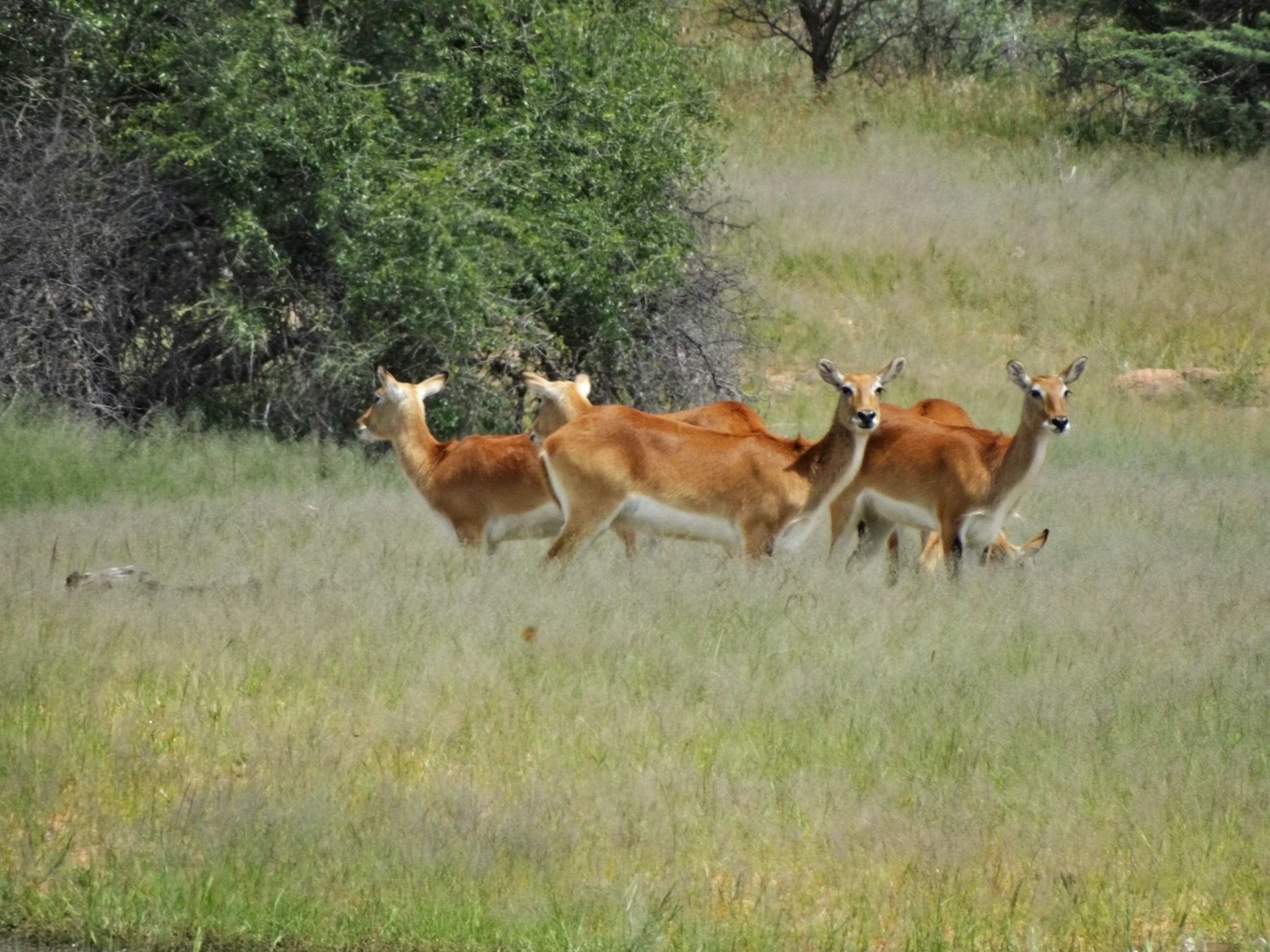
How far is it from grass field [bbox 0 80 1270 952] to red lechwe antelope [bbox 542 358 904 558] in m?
0.32

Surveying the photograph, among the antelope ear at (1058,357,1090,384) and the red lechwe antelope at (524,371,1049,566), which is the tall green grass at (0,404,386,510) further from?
the antelope ear at (1058,357,1090,384)

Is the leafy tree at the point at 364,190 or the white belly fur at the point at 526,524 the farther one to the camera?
the leafy tree at the point at 364,190

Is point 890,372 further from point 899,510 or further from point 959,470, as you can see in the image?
point 899,510

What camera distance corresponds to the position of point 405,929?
21.5 ft

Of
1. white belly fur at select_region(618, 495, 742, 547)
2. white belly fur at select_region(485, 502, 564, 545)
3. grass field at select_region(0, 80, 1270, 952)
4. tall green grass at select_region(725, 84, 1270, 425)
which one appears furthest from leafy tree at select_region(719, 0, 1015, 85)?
white belly fur at select_region(618, 495, 742, 547)

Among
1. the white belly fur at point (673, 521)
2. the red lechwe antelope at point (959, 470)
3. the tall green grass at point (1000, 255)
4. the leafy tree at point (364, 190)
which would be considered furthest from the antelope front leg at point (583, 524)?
the tall green grass at point (1000, 255)

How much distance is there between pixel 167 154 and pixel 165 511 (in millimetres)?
3607

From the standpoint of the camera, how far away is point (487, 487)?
1170 centimetres

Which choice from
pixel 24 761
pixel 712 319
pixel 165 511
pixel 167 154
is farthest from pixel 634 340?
pixel 24 761

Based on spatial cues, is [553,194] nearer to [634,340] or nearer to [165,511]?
[634,340]

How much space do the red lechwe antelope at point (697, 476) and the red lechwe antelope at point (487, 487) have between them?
49cm

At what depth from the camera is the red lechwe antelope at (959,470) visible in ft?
37.3

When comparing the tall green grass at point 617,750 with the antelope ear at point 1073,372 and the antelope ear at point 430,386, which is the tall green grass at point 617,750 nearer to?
the antelope ear at point 1073,372

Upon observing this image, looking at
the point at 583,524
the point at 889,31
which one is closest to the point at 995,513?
the point at 583,524
